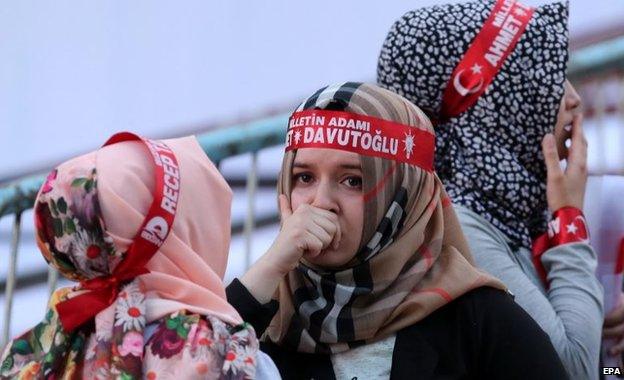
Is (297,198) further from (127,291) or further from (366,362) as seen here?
(127,291)

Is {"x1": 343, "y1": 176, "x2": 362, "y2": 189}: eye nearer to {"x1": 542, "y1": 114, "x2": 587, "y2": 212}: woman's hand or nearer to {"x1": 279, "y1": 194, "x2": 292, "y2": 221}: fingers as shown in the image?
{"x1": 279, "y1": 194, "x2": 292, "y2": 221}: fingers

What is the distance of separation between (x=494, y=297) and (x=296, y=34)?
266cm

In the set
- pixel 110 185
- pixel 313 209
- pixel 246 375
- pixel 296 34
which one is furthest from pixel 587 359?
pixel 296 34

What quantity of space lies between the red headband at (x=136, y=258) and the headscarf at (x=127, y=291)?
0.04ft

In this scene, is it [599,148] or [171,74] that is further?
[171,74]

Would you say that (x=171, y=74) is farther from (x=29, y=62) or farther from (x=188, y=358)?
(x=188, y=358)

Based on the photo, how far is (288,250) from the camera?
3.12 meters

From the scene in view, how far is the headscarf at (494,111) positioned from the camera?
3.62m

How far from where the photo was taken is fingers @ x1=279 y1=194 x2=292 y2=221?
129 inches

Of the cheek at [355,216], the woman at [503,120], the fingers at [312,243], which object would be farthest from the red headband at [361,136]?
the woman at [503,120]

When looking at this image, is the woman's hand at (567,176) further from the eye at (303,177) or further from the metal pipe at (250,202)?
the metal pipe at (250,202)

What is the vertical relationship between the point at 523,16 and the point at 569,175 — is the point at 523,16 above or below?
above

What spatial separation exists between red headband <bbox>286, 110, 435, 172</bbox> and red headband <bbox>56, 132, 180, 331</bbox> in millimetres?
477

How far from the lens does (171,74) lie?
5.71m
